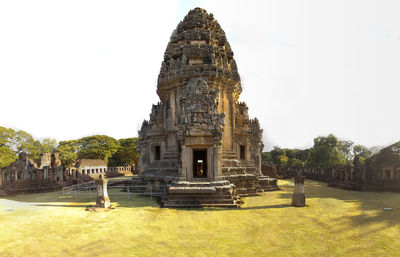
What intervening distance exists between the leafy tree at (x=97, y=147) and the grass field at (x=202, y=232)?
42776 millimetres

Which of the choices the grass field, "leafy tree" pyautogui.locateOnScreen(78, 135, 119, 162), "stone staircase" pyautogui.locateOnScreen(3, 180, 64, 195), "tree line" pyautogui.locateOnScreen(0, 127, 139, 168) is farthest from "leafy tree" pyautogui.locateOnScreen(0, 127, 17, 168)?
the grass field

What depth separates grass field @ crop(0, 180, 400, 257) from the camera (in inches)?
266

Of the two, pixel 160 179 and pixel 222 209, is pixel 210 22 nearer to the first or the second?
pixel 160 179

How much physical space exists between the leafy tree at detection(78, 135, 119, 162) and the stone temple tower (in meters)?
35.1

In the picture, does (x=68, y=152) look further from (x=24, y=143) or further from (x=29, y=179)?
(x=29, y=179)

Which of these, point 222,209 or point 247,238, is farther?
point 222,209

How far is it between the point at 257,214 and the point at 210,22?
16159 millimetres

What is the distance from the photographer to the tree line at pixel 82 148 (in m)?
42.6

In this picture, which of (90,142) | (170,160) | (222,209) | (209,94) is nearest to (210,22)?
(209,94)

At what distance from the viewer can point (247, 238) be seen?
7676 mm

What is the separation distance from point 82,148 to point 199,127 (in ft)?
164

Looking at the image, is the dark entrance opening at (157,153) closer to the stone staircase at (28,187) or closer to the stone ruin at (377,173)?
the stone staircase at (28,187)

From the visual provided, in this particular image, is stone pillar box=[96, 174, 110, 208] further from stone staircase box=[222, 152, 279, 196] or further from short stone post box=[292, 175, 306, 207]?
short stone post box=[292, 175, 306, 207]

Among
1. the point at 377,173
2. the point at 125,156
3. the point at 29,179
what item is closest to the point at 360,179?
the point at 377,173
